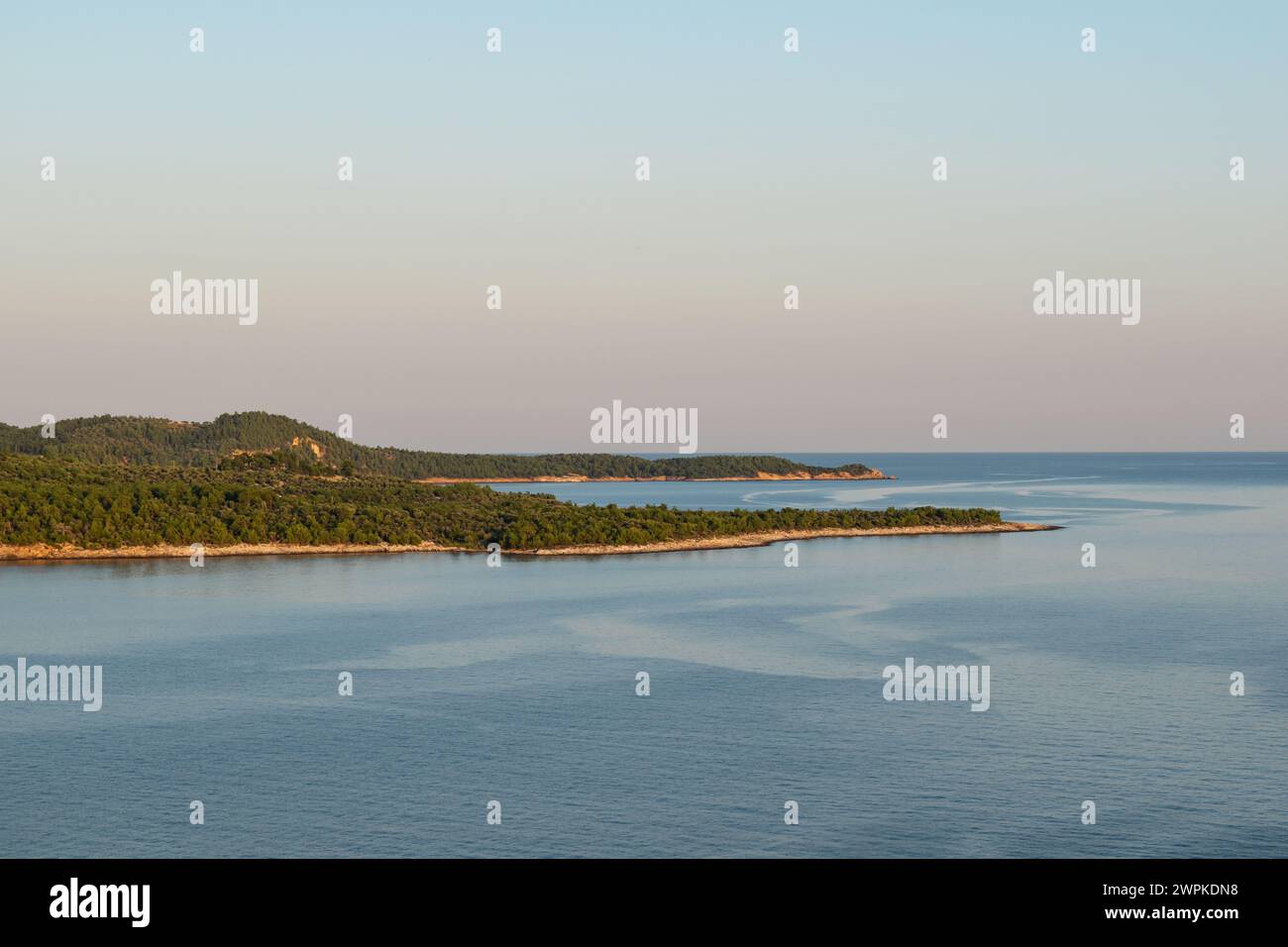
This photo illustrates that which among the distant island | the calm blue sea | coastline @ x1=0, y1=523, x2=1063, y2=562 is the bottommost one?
the calm blue sea

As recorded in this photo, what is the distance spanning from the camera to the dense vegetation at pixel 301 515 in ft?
341

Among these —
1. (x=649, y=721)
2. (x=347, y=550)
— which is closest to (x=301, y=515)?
(x=347, y=550)

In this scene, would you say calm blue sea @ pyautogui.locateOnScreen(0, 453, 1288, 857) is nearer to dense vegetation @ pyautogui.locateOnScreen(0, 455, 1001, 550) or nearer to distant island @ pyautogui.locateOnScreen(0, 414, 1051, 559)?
distant island @ pyautogui.locateOnScreen(0, 414, 1051, 559)

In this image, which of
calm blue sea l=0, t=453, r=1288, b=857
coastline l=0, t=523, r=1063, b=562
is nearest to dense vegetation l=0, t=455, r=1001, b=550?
coastline l=0, t=523, r=1063, b=562

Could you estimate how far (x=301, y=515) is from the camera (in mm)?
112062

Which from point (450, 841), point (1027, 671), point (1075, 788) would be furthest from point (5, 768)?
point (1027, 671)

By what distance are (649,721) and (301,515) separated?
77.0m

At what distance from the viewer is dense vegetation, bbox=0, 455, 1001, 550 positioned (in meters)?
104

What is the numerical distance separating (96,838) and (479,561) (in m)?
69.9

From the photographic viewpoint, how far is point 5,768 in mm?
35719

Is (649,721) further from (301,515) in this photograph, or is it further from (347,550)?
(301,515)

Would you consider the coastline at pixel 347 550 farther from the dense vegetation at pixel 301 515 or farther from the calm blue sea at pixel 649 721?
the calm blue sea at pixel 649 721

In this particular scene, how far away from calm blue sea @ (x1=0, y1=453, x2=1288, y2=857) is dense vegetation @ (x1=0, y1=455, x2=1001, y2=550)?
23.3 meters

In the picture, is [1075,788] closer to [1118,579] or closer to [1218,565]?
[1118,579]
